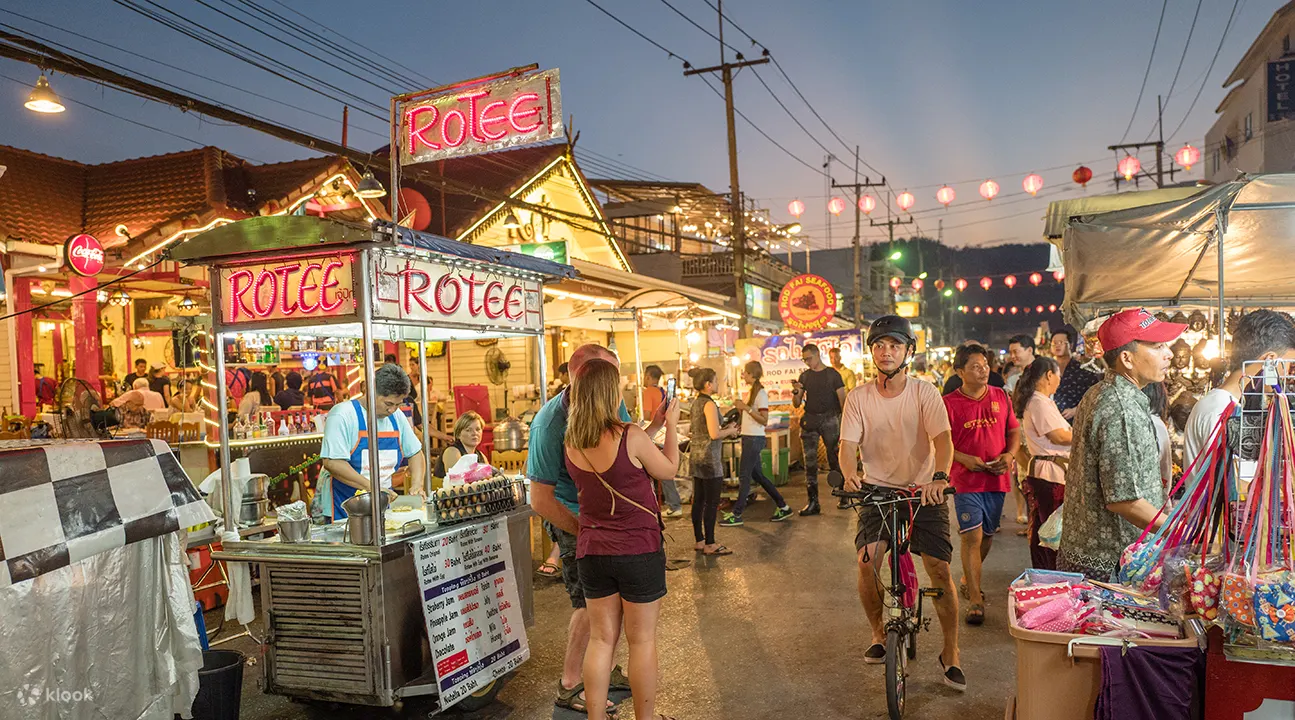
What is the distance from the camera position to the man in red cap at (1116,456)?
350 cm

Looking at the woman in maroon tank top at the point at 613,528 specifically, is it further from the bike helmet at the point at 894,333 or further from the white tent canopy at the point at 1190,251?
the white tent canopy at the point at 1190,251

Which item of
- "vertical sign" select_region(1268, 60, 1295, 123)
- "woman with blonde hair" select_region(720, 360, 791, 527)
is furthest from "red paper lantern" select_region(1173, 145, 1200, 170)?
"woman with blonde hair" select_region(720, 360, 791, 527)

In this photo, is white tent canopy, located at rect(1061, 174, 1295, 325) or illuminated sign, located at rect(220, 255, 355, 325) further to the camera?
white tent canopy, located at rect(1061, 174, 1295, 325)

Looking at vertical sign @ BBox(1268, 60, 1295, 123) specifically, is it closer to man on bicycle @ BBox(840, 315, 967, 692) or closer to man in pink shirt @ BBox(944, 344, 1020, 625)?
man in pink shirt @ BBox(944, 344, 1020, 625)

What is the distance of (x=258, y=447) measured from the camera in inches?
355

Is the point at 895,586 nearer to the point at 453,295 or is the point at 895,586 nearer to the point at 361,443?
the point at 453,295

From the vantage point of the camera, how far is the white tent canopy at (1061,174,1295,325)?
554 cm

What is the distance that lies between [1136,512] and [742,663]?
2977 millimetres

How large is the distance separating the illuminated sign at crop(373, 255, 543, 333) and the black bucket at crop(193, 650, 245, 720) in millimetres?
2002

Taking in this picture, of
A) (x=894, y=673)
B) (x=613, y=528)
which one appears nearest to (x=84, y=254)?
(x=613, y=528)

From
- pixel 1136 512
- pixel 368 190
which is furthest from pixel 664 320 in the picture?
pixel 1136 512

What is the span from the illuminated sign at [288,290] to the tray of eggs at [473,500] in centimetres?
137

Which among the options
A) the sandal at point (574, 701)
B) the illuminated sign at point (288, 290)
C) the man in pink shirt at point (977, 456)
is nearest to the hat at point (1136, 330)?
the man in pink shirt at point (977, 456)

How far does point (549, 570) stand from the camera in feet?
26.9
